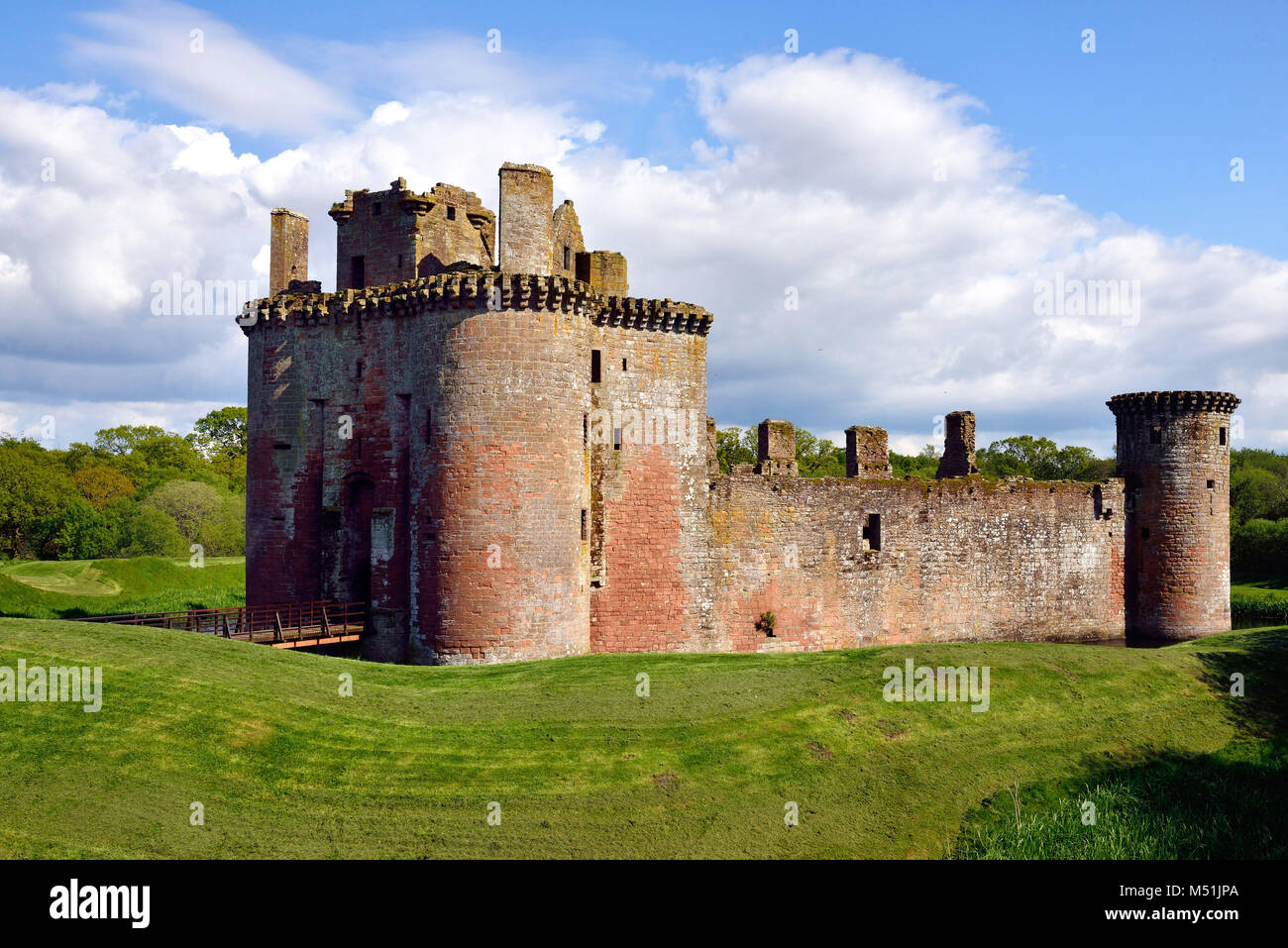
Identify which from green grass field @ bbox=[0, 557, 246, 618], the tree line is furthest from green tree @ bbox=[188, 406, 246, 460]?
green grass field @ bbox=[0, 557, 246, 618]

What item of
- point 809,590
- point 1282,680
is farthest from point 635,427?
point 1282,680

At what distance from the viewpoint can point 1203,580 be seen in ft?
124

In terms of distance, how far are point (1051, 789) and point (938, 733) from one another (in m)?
2.20

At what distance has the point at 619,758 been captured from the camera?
53.8ft

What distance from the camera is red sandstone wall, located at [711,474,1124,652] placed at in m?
29.4

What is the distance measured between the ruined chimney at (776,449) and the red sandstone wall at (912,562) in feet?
2.82

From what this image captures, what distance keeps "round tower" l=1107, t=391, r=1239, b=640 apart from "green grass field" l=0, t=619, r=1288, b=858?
1727 centimetres

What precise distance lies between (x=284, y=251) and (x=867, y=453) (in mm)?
20082

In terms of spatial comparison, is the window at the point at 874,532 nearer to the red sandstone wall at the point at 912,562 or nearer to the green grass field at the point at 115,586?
the red sandstone wall at the point at 912,562

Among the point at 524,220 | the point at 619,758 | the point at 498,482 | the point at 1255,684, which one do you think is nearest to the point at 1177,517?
the point at 1255,684
